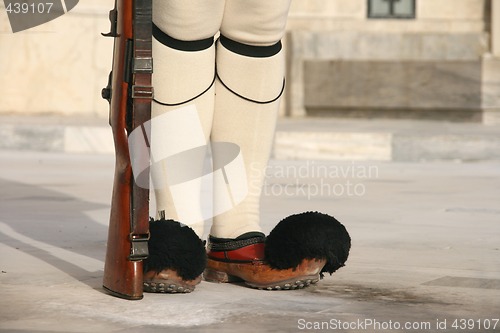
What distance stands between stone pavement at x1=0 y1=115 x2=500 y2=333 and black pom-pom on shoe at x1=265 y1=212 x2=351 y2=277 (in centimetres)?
7

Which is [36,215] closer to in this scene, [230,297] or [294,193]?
[294,193]

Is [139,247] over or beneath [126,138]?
beneath

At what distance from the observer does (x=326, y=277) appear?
310 cm

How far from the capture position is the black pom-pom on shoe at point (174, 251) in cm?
273

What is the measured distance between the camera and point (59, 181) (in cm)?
570

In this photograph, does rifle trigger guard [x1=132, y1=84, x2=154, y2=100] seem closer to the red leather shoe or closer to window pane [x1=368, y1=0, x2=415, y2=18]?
the red leather shoe

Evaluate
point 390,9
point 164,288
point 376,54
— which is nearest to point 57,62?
point 376,54

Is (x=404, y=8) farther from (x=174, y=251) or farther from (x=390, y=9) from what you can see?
(x=174, y=251)

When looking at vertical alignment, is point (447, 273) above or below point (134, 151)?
below

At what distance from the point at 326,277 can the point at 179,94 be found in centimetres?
59

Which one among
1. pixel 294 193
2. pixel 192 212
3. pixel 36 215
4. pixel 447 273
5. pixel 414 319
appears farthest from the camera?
pixel 294 193

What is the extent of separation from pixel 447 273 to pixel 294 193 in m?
2.17

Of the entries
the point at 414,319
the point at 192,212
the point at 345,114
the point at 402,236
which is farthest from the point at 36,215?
the point at 345,114

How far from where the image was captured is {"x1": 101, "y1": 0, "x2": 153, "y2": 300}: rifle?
8.75 ft
